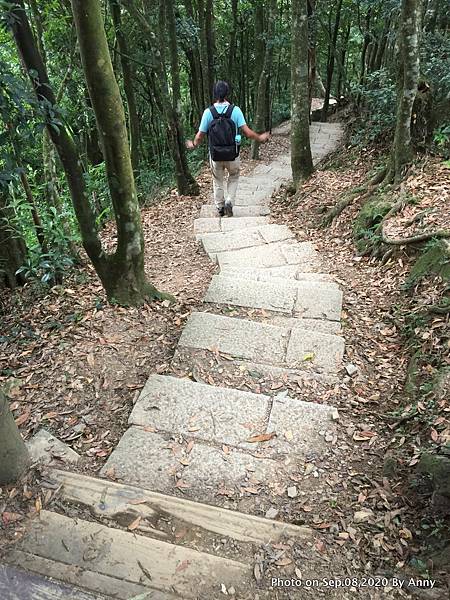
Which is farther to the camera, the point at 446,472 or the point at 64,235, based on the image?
the point at 64,235

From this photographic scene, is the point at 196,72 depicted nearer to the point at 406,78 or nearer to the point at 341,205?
the point at 341,205

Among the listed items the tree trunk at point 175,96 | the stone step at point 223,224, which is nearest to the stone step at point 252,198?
the stone step at point 223,224

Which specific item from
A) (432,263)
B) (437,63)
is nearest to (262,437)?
(432,263)

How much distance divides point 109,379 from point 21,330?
1.20 meters

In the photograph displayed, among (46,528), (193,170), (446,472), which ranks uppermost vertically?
(446,472)

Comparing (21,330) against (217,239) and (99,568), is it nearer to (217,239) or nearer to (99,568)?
(99,568)

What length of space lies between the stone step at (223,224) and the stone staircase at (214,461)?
2313 mm

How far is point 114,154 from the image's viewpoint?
3.79 meters

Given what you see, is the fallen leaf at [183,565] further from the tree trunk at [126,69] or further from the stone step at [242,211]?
the tree trunk at [126,69]

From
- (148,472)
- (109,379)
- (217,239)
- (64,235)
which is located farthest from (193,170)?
(148,472)

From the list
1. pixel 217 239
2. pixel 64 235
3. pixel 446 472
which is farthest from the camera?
pixel 217 239

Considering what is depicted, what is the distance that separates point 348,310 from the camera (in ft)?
14.8

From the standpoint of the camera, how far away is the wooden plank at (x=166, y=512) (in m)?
2.31

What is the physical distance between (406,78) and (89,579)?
6059 mm
